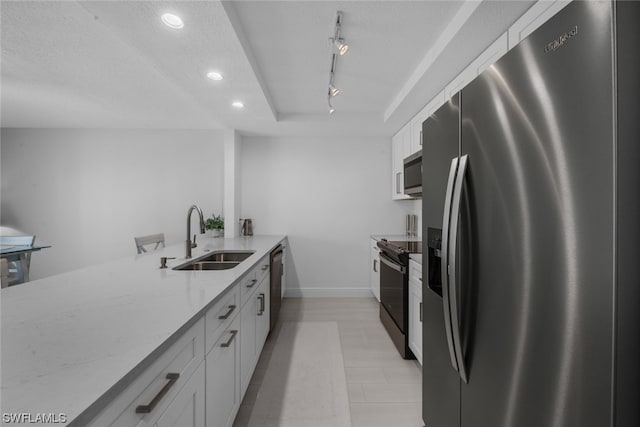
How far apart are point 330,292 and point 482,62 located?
340 centimetres

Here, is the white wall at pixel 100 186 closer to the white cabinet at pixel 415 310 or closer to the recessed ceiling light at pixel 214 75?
the recessed ceiling light at pixel 214 75

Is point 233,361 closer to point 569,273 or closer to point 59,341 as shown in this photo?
point 59,341

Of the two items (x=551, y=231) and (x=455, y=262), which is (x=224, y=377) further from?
(x=551, y=231)

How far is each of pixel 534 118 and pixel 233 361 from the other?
1680mm

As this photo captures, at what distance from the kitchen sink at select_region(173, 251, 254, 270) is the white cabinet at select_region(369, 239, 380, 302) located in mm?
1745

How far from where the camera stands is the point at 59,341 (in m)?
0.82

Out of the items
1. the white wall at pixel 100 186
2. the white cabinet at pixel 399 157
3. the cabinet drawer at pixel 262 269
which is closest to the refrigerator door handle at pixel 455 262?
the cabinet drawer at pixel 262 269

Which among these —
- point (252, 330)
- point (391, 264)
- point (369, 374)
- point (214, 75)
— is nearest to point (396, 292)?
point (391, 264)

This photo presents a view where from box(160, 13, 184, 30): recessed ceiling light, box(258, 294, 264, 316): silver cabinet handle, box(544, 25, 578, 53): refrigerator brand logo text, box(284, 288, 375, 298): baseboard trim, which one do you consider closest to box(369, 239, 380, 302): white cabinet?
box(284, 288, 375, 298): baseboard trim

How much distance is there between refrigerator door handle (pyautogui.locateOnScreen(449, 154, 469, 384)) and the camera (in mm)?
1022

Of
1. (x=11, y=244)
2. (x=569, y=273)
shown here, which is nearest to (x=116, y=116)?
(x=11, y=244)

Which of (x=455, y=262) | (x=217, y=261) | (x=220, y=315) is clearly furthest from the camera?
(x=217, y=261)

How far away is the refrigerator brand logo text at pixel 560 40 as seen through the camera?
0.65 meters

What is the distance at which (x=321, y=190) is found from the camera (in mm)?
4395
